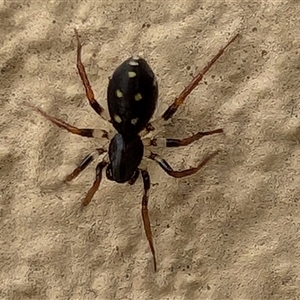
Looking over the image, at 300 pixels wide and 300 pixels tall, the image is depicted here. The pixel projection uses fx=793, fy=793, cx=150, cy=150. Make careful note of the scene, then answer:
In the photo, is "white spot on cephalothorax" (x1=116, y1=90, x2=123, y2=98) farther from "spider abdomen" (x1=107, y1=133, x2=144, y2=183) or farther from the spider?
"spider abdomen" (x1=107, y1=133, x2=144, y2=183)

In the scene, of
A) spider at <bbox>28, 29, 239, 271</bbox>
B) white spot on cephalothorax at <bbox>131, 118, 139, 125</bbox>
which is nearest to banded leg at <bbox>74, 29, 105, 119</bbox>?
spider at <bbox>28, 29, 239, 271</bbox>

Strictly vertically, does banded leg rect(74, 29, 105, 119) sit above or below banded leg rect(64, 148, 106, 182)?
above

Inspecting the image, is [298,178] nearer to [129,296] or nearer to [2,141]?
[129,296]

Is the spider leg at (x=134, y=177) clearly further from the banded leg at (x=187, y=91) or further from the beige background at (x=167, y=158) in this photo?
the banded leg at (x=187, y=91)

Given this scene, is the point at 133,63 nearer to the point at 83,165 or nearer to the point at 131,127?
the point at 131,127

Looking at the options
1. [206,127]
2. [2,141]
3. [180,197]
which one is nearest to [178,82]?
[206,127]

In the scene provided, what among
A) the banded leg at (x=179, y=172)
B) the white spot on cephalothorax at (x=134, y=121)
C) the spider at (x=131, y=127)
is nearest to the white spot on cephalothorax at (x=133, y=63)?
the spider at (x=131, y=127)

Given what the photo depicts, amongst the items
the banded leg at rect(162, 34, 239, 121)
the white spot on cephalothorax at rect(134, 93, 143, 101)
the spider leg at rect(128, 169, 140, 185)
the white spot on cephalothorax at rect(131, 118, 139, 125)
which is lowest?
the spider leg at rect(128, 169, 140, 185)
